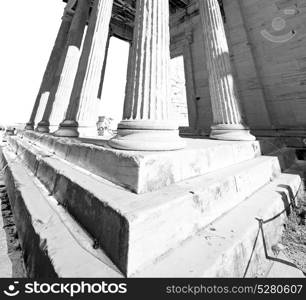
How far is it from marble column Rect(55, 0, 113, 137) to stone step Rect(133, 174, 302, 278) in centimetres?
563

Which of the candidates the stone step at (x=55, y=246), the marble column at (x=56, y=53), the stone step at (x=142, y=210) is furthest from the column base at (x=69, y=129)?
the marble column at (x=56, y=53)

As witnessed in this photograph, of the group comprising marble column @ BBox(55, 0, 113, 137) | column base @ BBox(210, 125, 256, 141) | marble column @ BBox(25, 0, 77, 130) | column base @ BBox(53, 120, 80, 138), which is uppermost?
marble column @ BBox(25, 0, 77, 130)

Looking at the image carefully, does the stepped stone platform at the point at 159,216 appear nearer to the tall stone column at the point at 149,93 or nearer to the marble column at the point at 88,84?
the tall stone column at the point at 149,93

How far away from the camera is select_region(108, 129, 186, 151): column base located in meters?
3.06

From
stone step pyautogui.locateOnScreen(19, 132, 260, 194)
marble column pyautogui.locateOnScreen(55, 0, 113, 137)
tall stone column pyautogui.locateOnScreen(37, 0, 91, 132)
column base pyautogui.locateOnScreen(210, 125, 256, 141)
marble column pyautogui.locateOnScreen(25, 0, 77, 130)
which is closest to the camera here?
stone step pyautogui.locateOnScreen(19, 132, 260, 194)

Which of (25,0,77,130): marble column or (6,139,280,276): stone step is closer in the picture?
(6,139,280,276): stone step

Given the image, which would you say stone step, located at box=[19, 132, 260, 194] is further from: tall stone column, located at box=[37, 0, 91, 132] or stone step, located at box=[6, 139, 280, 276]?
tall stone column, located at box=[37, 0, 91, 132]

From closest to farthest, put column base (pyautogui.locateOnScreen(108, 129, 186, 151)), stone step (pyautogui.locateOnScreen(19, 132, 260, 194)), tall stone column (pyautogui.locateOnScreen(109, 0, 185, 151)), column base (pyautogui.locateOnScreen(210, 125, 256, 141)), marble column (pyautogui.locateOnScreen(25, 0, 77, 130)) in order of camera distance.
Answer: stone step (pyautogui.locateOnScreen(19, 132, 260, 194)), column base (pyautogui.locateOnScreen(108, 129, 186, 151)), tall stone column (pyautogui.locateOnScreen(109, 0, 185, 151)), column base (pyautogui.locateOnScreen(210, 125, 256, 141)), marble column (pyautogui.locateOnScreen(25, 0, 77, 130))

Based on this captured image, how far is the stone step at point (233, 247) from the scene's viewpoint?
5.49 feet

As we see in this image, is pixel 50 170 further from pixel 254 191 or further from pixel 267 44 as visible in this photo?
pixel 267 44

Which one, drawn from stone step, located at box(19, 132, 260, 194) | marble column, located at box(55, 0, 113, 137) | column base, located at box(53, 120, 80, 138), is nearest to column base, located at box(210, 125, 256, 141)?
stone step, located at box(19, 132, 260, 194)

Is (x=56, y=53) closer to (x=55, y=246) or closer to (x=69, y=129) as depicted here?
(x=69, y=129)

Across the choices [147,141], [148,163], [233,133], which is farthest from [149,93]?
[233,133]

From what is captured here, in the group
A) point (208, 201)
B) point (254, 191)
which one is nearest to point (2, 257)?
point (208, 201)
